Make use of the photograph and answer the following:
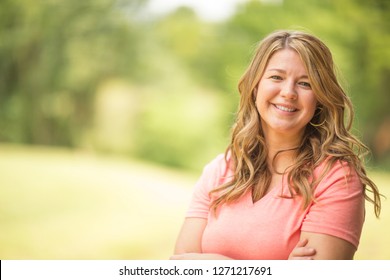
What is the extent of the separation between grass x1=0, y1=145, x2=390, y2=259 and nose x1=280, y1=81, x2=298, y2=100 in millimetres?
2638

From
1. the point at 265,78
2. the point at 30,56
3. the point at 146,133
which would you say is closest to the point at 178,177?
the point at 146,133

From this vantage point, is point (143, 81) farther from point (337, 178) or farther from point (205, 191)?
point (337, 178)

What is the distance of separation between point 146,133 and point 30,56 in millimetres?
1328

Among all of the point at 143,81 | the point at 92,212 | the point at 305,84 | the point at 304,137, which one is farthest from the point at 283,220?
the point at 143,81

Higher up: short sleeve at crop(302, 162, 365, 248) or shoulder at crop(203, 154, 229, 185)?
shoulder at crop(203, 154, 229, 185)

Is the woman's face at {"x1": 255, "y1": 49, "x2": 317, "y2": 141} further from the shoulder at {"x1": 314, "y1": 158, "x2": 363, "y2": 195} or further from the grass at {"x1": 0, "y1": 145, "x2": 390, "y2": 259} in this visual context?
the grass at {"x1": 0, "y1": 145, "x2": 390, "y2": 259}

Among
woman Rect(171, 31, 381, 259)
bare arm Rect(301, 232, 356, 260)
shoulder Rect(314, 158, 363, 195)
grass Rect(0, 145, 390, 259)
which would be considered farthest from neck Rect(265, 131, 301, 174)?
grass Rect(0, 145, 390, 259)

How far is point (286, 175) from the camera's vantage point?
1568mm

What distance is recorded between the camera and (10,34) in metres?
4.95

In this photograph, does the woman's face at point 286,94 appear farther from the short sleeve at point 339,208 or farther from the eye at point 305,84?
the short sleeve at point 339,208

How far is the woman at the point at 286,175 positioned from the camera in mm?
1447

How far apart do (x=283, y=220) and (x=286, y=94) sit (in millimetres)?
359

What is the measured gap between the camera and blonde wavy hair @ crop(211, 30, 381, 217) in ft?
4.95

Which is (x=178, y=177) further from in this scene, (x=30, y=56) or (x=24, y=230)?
(x=30, y=56)
